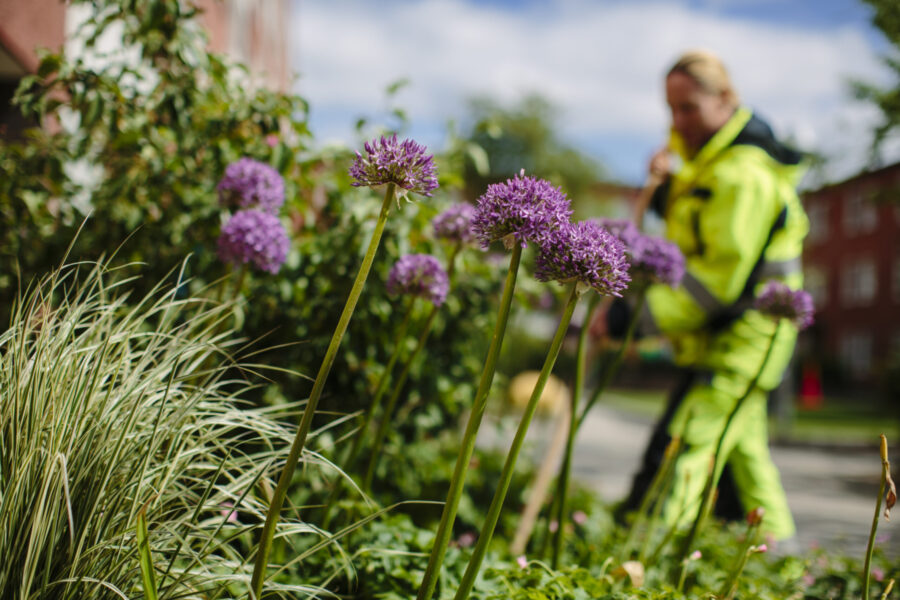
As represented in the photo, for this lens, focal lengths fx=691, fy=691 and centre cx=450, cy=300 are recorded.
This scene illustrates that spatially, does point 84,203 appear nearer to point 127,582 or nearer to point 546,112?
point 127,582

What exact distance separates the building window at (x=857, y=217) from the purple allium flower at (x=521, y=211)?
126 ft

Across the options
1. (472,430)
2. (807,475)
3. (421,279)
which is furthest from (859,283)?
(472,430)

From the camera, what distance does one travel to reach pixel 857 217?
35.5m

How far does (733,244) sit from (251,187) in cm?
186

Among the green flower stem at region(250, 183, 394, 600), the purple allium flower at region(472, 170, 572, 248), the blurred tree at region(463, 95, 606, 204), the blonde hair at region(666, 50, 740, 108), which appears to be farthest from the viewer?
the blurred tree at region(463, 95, 606, 204)

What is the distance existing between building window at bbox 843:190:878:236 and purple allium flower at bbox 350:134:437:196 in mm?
38476

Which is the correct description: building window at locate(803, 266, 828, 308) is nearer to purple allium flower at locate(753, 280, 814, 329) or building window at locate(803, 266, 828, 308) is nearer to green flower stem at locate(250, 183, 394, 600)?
purple allium flower at locate(753, 280, 814, 329)

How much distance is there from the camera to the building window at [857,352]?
35469mm

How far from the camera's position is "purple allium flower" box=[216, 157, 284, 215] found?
2.10 metres

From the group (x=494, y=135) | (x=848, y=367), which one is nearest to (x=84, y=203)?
(x=494, y=135)

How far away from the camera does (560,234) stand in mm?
1293

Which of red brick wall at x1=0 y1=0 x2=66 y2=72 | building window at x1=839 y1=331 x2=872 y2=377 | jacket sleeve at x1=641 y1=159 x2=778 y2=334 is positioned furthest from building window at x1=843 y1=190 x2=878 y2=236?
red brick wall at x1=0 y1=0 x2=66 y2=72

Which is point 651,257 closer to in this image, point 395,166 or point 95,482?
point 395,166

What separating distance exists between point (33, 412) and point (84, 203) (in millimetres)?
1782
